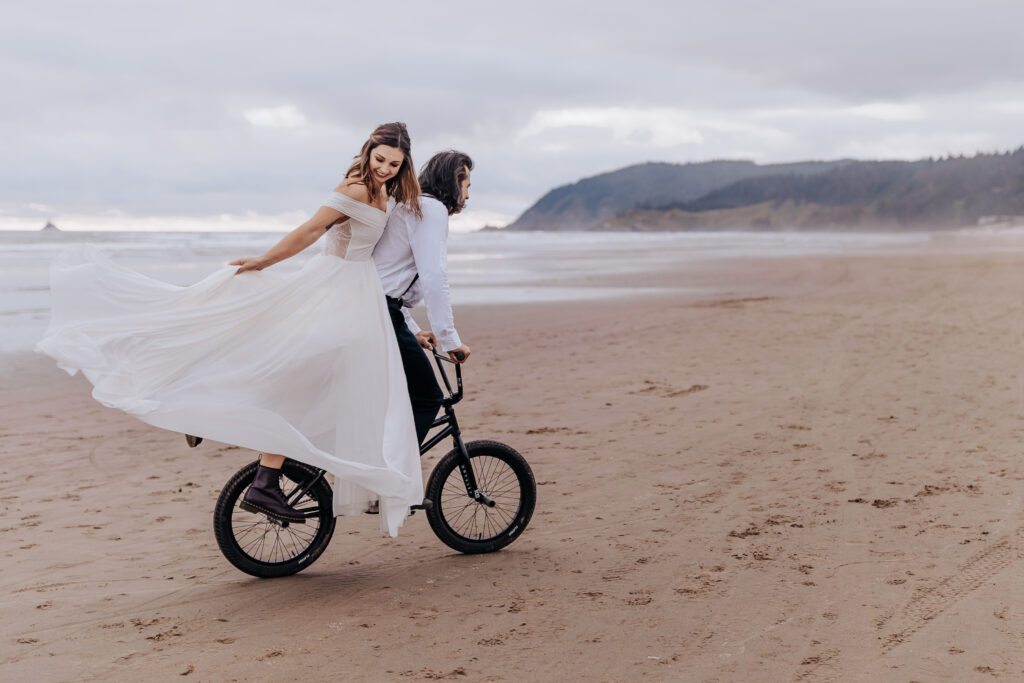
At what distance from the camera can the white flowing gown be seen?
4.05 meters

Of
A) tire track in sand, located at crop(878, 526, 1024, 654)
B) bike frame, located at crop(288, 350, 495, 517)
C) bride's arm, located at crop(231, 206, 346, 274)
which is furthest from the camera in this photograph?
bike frame, located at crop(288, 350, 495, 517)

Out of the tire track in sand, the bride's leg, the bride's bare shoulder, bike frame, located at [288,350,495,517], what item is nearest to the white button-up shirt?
the bride's bare shoulder

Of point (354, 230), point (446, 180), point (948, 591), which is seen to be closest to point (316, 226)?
point (354, 230)

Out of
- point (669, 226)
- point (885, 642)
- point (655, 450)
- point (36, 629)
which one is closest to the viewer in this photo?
point (885, 642)

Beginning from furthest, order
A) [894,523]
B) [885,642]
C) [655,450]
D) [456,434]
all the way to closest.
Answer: [655,450], [894,523], [456,434], [885,642]

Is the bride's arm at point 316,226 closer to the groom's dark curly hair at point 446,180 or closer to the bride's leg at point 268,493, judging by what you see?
the groom's dark curly hair at point 446,180

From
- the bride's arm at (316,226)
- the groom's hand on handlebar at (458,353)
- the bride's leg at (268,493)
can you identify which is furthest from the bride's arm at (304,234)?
the bride's leg at (268,493)

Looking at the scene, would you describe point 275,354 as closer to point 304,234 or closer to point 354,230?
point 304,234

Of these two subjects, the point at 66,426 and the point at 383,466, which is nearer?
the point at 383,466

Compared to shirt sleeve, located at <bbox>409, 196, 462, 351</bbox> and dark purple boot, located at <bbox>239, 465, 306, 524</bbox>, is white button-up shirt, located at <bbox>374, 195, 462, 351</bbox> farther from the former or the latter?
dark purple boot, located at <bbox>239, 465, 306, 524</bbox>

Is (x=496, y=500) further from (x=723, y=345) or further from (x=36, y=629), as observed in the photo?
(x=723, y=345)

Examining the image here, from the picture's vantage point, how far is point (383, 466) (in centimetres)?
416

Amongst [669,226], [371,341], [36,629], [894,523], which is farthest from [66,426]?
[669,226]

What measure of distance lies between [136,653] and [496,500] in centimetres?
207
